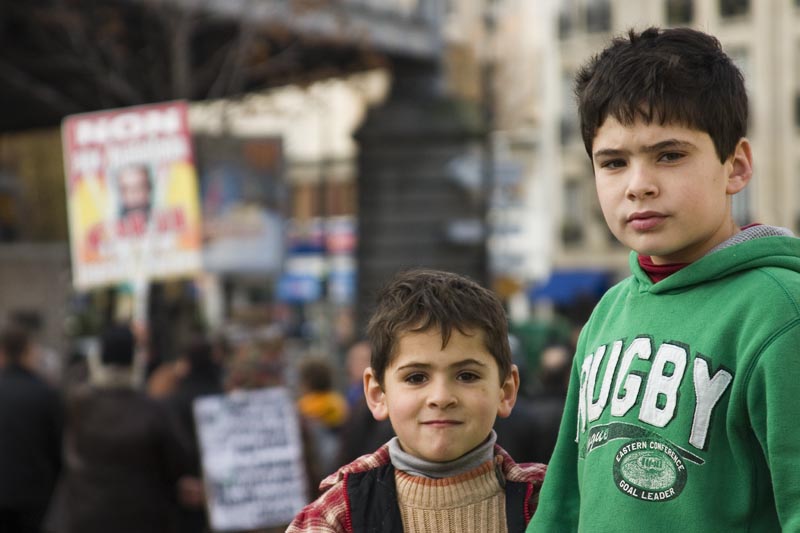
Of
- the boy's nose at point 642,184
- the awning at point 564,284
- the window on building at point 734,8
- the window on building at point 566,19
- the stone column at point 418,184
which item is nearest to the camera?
the boy's nose at point 642,184

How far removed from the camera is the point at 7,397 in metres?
9.46

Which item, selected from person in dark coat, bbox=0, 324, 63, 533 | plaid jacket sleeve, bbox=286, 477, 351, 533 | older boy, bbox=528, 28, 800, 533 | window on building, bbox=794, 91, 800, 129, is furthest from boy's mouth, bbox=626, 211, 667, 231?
window on building, bbox=794, 91, 800, 129

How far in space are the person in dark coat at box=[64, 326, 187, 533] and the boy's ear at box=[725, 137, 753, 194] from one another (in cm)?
582

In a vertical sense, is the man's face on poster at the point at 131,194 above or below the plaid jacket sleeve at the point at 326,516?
above

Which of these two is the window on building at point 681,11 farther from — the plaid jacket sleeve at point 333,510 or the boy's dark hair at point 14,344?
the plaid jacket sleeve at point 333,510

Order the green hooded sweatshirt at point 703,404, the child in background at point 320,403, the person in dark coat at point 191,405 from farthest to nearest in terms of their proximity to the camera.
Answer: the child in background at point 320,403
the person in dark coat at point 191,405
the green hooded sweatshirt at point 703,404

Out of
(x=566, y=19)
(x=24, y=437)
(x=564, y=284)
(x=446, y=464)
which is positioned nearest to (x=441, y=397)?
(x=446, y=464)

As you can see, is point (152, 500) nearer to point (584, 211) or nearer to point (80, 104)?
point (80, 104)

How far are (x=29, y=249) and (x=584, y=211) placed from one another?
116 ft

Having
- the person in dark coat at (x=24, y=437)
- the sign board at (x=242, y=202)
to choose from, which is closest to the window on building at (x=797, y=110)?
the sign board at (x=242, y=202)

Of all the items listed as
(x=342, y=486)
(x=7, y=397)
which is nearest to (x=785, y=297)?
(x=342, y=486)

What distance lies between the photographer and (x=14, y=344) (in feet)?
31.2

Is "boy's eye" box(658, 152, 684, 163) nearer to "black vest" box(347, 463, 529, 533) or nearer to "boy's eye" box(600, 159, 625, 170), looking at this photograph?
"boy's eye" box(600, 159, 625, 170)

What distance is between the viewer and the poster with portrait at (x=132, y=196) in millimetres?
10422
